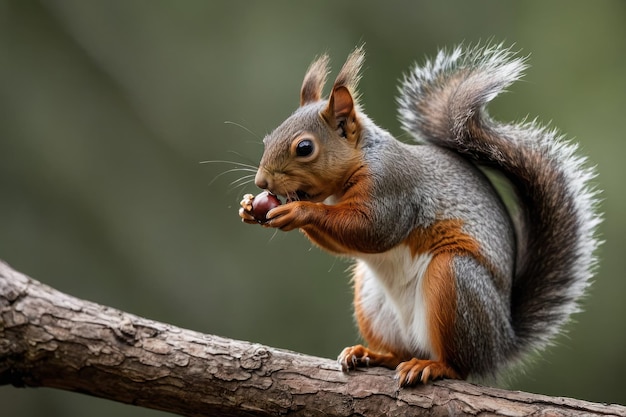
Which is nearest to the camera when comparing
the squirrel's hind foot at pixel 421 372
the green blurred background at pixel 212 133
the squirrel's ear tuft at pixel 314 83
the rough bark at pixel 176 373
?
the rough bark at pixel 176 373

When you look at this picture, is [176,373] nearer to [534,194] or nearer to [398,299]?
[398,299]

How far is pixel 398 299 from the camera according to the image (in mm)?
2703

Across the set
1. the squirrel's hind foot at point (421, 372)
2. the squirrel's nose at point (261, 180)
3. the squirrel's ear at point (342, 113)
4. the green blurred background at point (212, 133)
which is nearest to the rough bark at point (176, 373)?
the squirrel's hind foot at point (421, 372)

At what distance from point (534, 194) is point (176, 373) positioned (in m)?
1.53

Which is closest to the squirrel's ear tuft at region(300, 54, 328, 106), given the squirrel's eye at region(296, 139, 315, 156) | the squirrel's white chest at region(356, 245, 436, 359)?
the squirrel's eye at region(296, 139, 315, 156)

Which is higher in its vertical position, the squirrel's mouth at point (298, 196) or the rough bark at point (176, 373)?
the squirrel's mouth at point (298, 196)

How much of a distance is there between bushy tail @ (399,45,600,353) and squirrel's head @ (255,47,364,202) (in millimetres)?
442

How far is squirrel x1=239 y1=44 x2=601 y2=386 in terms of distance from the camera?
2.47 meters

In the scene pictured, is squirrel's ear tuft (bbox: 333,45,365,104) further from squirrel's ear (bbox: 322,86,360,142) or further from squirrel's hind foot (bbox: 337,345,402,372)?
squirrel's hind foot (bbox: 337,345,402,372)

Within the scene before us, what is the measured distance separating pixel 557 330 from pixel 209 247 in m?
2.75

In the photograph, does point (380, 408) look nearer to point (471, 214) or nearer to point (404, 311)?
point (404, 311)

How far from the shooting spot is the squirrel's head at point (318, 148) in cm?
251

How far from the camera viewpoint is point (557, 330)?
111 inches

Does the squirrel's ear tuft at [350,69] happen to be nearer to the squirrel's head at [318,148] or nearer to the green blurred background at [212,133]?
the squirrel's head at [318,148]
